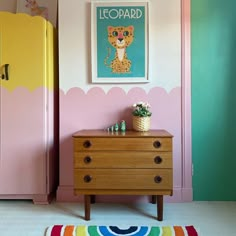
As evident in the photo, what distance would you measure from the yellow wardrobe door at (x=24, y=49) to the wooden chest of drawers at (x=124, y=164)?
2.27 feet

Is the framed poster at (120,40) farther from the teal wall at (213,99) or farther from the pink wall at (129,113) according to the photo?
the teal wall at (213,99)

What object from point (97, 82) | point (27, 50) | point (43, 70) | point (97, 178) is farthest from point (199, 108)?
point (27, 50)

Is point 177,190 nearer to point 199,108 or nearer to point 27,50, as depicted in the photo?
point 199,108

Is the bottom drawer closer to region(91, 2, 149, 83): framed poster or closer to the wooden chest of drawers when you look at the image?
the wooden chest of drawers

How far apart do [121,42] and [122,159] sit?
104 centimetres

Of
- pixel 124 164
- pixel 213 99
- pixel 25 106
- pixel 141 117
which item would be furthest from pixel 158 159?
pixel 25 106

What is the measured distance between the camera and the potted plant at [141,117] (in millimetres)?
2279

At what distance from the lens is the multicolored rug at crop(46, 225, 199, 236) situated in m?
1.82

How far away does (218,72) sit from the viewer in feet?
7.97

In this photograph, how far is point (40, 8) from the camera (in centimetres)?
265

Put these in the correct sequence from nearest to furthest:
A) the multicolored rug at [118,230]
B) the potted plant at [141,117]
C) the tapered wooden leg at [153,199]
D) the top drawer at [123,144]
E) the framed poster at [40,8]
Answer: the multicolored rug at [118,230] → the top drawer at [123,144] → the potted plant at [141,117] → the tapered wooden leg at [153,199] → the framed poster at [40,8]

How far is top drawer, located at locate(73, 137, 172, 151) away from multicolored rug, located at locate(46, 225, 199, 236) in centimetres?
55

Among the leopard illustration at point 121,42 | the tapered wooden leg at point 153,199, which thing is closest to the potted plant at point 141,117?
the leopard illustration at point 121,42

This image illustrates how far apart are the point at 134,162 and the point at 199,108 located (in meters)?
0.84
